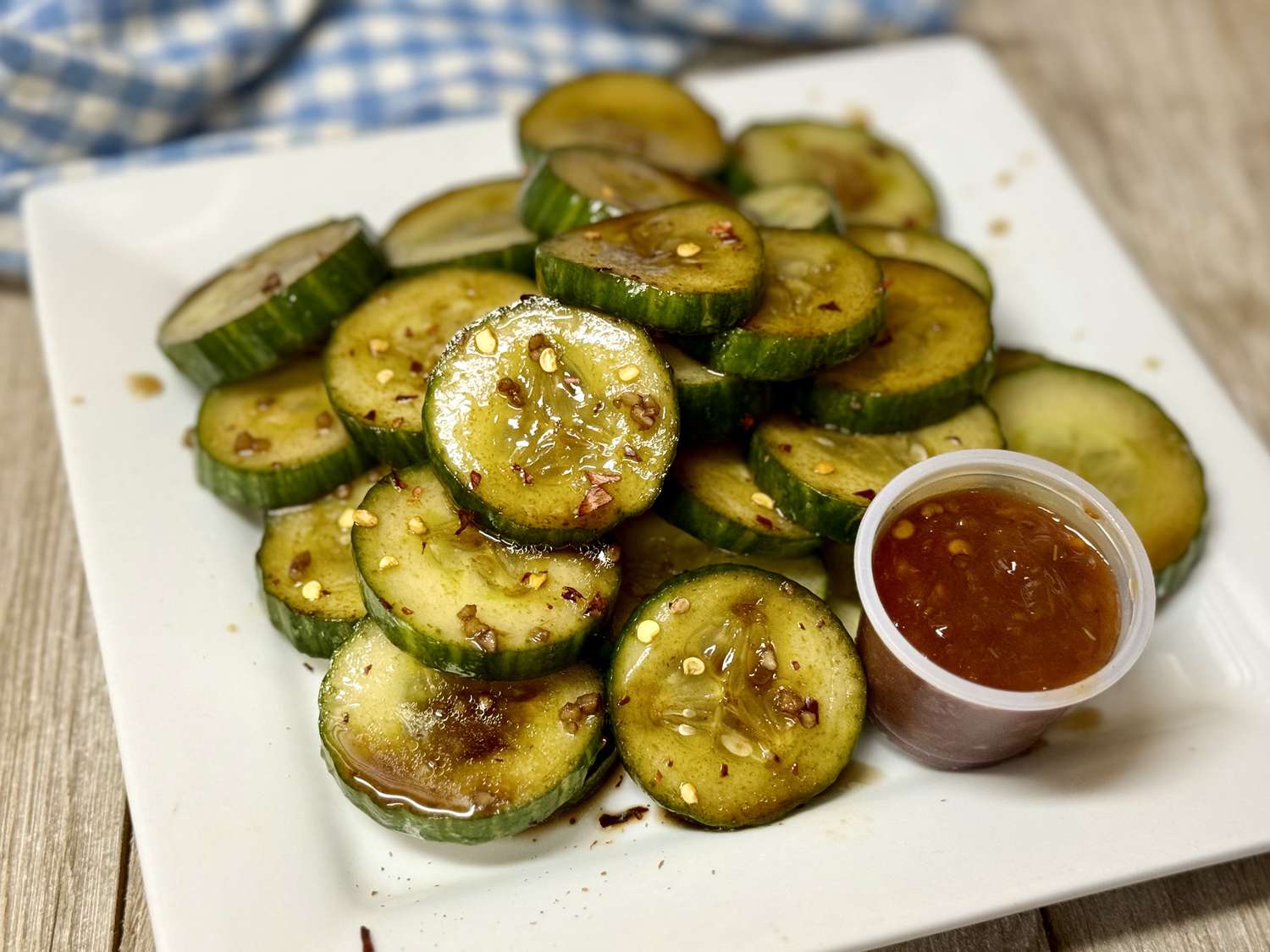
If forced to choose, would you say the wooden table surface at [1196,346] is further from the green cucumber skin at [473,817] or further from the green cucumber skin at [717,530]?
the green cucumber skin at [717,530]

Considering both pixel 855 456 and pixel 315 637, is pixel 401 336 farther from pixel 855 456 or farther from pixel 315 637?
pixel 855 456

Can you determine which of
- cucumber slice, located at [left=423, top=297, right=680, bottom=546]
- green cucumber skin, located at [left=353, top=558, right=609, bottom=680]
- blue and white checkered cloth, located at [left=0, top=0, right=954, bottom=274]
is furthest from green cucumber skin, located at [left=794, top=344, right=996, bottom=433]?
blue and white checkered cloth, located at [left=0, top=0, right=954, bottom=274]

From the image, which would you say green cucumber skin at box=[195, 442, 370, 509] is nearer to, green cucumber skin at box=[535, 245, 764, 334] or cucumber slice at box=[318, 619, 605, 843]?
cucumber slice at box=[318, 619, 605, 843]

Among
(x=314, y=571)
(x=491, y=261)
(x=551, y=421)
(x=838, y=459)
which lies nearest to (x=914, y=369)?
(x=838, y=459)

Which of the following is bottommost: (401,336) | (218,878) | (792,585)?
(218,878)

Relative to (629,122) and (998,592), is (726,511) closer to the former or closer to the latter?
(998,592)

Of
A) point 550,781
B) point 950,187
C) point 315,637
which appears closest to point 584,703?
point 550,781

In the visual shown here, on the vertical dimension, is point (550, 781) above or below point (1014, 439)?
below
